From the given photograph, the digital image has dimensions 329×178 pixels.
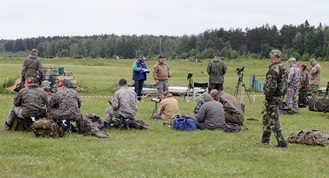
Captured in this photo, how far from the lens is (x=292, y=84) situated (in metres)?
17.9

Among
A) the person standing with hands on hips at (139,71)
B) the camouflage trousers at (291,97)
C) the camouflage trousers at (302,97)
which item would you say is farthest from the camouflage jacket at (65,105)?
the camouflage trousers at (302,97)

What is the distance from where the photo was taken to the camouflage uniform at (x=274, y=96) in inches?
410

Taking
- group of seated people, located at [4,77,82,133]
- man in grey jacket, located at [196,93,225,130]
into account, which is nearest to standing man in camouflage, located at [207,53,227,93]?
man in grey jacket, located at [196,93,225,130]

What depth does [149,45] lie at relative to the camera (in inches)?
5138

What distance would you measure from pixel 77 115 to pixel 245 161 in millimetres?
4458

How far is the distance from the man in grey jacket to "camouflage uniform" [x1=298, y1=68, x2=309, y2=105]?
23.2ft

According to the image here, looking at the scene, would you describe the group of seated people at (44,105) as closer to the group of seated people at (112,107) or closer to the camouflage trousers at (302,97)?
the group of seated people at (112,107)

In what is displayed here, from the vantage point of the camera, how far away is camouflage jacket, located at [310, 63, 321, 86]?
62.5 feet

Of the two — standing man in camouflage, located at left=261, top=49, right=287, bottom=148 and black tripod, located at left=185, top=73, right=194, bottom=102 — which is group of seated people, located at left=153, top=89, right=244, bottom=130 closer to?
standing man in camouflage, located at left=261, top=49, right=287, bottom=148

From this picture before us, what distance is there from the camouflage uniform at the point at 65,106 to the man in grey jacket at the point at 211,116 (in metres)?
3.19

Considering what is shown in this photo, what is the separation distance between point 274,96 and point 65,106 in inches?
191

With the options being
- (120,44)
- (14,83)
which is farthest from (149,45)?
(14,83)

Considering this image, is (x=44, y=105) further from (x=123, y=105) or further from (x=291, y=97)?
(x=291, y=97)

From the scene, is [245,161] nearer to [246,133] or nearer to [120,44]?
[246,133]
